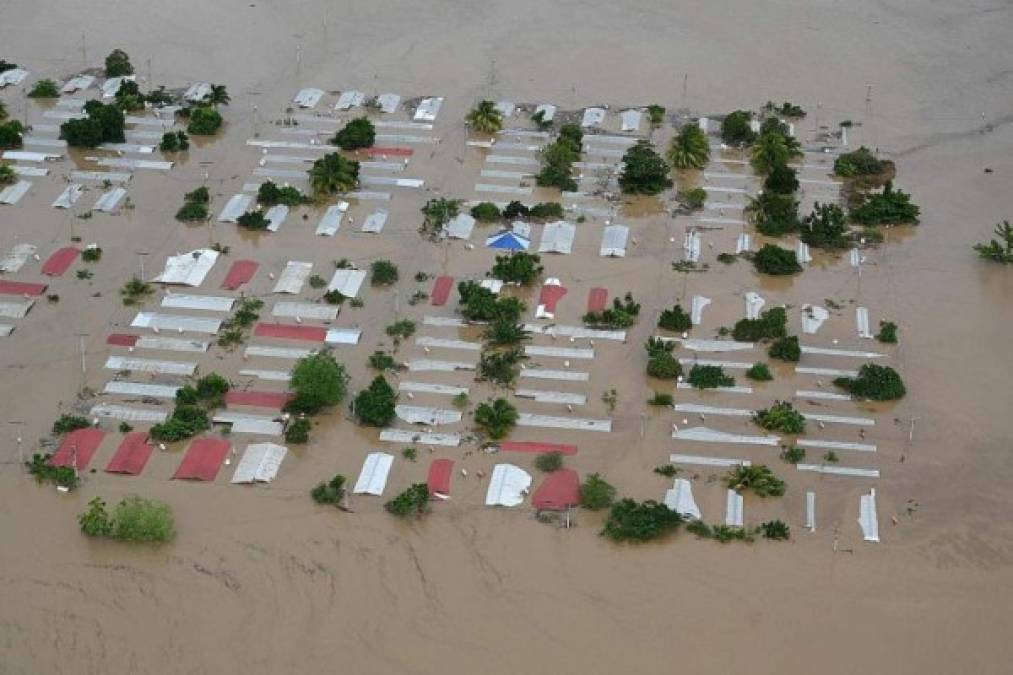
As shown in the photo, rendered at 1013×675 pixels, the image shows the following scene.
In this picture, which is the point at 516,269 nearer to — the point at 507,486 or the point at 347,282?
the point at 347,282

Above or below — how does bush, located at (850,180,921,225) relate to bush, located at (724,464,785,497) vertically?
above

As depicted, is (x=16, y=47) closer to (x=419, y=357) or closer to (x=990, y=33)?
(x=419, y=357)

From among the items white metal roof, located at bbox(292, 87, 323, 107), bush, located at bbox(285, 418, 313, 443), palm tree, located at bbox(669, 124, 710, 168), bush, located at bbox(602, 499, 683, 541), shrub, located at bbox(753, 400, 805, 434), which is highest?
white metal roof, located at bbox(292, 87, 323, 107)

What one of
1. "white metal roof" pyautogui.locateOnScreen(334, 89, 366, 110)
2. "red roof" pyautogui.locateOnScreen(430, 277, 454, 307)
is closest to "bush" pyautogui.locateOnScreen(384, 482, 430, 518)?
"red roof" pyautogui.locateOnScreen(430, 277, 454, 307)

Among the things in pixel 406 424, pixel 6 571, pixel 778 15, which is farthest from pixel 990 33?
pixel 6 571

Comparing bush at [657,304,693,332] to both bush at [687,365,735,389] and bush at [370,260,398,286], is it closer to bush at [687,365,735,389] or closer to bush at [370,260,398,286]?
bush at [687,365,735,389]

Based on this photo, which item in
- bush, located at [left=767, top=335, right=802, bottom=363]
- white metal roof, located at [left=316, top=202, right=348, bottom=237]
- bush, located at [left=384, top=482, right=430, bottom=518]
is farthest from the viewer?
white metal roof, located at [left=316, top=202, right=348, bottom=237]
